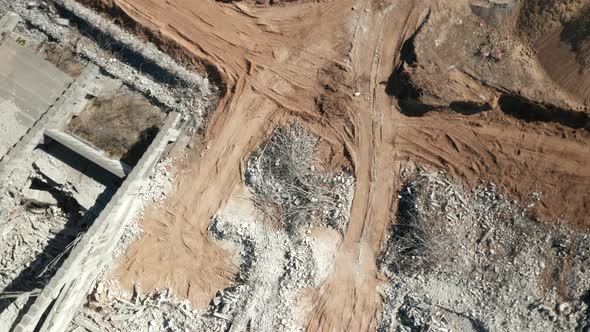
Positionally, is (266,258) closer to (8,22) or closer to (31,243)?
(31,243)

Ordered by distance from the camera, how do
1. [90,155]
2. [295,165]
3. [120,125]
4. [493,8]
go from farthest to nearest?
1. [120,125]
2. [295,165]
3. [90,155]
4. [493,8]

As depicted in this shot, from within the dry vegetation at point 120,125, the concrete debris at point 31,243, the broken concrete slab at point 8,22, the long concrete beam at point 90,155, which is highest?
the broken concrete slab at point 8,22

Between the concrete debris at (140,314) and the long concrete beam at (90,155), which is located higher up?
the long concrete beam at (90,155)

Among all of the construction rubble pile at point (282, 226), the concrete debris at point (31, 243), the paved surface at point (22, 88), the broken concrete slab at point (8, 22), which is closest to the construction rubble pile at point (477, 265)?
the construction rubble pile at point (282, 226)

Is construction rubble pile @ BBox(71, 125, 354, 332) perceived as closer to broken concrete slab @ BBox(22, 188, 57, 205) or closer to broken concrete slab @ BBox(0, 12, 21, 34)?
broken concrete slab @ BBox(22, 188, 57, 205)

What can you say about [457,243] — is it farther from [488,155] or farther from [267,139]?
[267,139]

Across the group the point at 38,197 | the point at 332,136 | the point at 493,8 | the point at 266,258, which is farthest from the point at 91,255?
the point at 493,8

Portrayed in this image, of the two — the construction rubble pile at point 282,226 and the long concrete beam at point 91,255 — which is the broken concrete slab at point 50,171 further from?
the construction rubble pile at point 282,226
